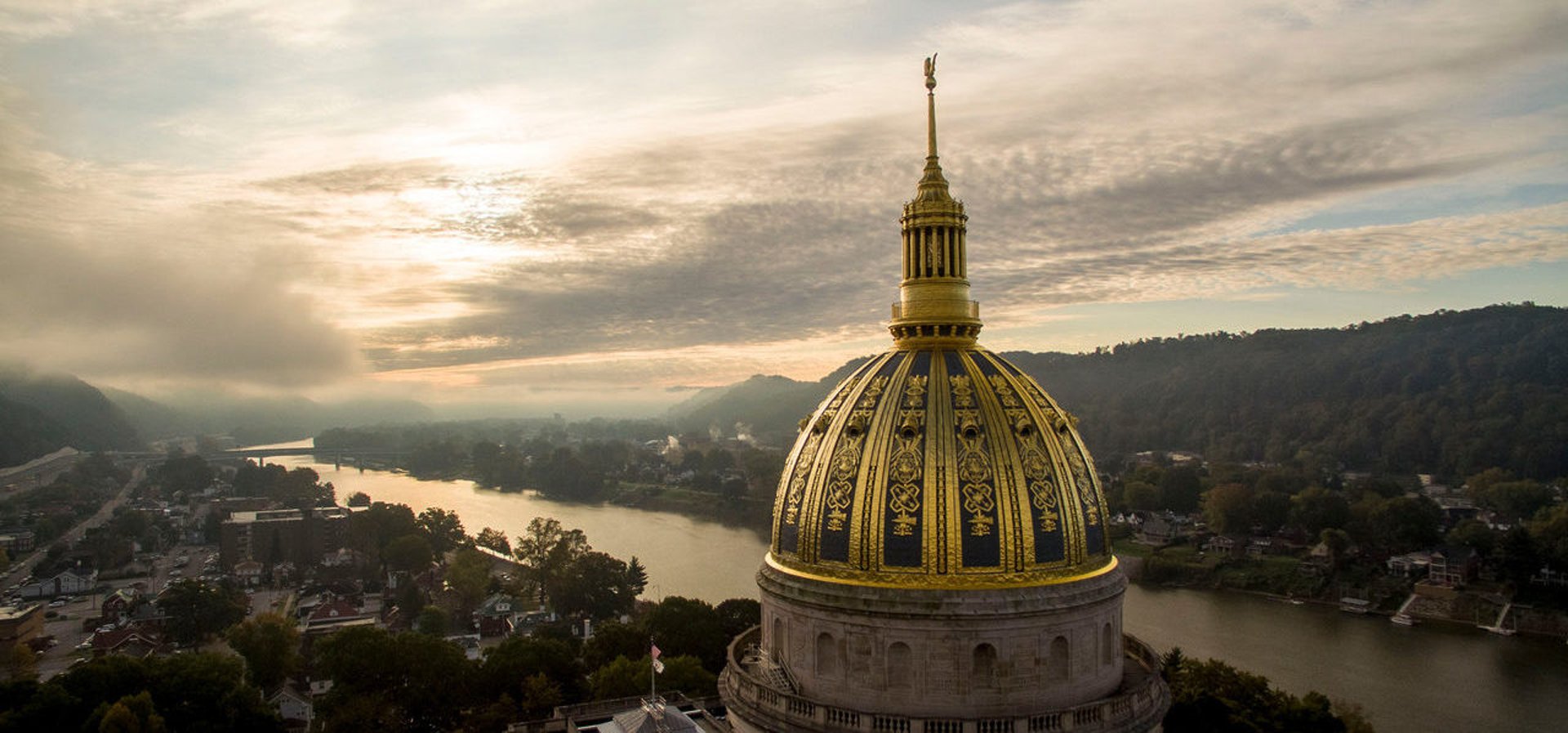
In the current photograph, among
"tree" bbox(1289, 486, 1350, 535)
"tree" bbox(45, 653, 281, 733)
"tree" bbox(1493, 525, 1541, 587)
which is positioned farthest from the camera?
"tree" bbox(1289, 486, 1350, 535)

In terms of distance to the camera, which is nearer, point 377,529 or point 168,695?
point 168,695

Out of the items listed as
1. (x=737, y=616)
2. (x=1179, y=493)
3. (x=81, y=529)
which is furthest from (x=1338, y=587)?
(x=81, y=529)

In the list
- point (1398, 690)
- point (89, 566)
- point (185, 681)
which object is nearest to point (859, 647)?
point (185, 681)

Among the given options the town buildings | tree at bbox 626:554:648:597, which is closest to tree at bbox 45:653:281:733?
tree at bbox 626:554:648:597

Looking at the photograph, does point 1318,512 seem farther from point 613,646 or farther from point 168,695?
point 168,695

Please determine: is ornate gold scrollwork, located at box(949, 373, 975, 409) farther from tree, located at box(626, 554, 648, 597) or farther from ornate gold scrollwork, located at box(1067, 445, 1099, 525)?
tree, located at box(626, 554, 648, 597)

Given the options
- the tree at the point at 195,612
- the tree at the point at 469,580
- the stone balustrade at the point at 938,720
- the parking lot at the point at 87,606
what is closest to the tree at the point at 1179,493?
the tree at the point at 469,580
